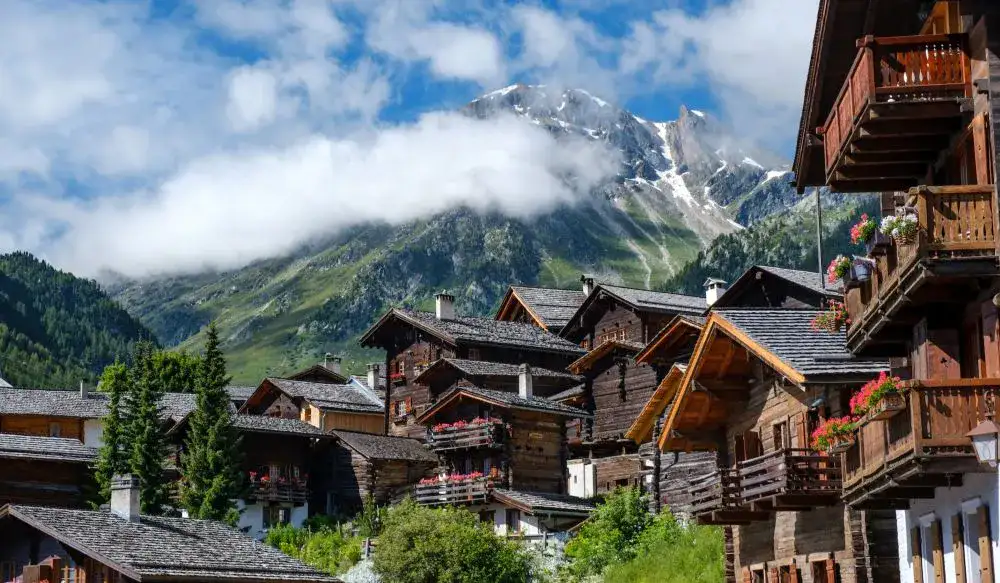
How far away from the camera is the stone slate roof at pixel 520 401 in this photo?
7125 centimetres

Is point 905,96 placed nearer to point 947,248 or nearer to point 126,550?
point 947,248

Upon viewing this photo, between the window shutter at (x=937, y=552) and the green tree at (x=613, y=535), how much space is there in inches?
1131

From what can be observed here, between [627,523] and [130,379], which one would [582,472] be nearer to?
[627,523]

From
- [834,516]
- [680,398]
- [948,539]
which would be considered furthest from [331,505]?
[948,539]

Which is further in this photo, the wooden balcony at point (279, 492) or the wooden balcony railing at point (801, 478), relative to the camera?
the wooden balcony at point (279, 492)

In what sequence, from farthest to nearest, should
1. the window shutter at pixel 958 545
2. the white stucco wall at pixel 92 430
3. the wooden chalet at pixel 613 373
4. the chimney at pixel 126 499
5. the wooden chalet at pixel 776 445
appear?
1. the white stucco wall at pixel 92 430
2. the wooden chalet at pixel 613 373
3. the chimney at pixel 126 499
4. the wooden chalet at pixel 776 445
5. the window shutter at pixel 958 545

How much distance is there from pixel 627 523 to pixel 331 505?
26063mm

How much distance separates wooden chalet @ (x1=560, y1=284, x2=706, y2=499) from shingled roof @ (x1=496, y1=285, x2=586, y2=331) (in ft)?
16.5

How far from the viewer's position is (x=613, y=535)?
56250 mm

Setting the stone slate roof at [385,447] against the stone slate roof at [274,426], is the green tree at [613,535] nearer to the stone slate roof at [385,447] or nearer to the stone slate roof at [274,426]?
the stone slate roof at [385,447]

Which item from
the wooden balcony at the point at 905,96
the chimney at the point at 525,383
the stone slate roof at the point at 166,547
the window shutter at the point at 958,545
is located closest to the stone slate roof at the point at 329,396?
the chimney at the point at 525,383

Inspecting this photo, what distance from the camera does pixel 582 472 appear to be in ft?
242

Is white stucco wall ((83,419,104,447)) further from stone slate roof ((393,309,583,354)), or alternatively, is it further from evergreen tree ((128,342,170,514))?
stone slate roof ((393,309,583,354))

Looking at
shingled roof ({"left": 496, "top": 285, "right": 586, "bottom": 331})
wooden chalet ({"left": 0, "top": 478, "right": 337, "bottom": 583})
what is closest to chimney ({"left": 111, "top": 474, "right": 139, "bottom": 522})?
wooden chalet ({"left": 0, "top": 478, "right": 337, "bottom": 583})
